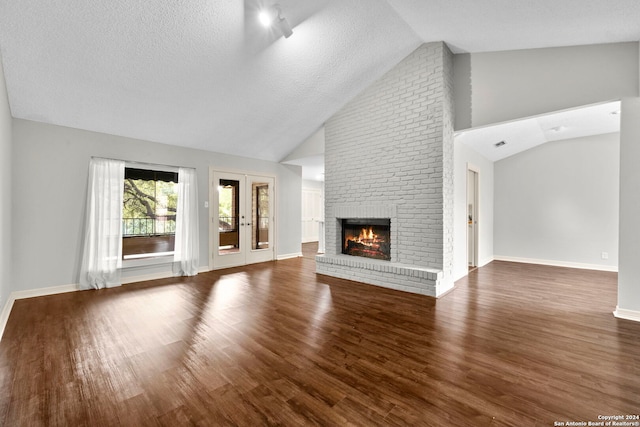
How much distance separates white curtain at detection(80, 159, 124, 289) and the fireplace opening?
3.90 m

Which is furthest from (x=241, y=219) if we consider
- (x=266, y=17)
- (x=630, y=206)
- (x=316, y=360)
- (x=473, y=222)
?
(x=630, y=206)

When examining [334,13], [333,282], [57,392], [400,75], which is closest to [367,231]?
[333,282]

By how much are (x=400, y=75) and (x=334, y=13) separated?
66.0 inches

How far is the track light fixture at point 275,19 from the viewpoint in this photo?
118 inches

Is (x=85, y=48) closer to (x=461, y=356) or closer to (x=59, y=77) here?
(x=59, y=77)

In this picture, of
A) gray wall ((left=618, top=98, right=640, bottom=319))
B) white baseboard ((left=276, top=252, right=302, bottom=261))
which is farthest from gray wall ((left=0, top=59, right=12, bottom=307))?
gray wall ((left=618, top=98, right=640, bottom=319))

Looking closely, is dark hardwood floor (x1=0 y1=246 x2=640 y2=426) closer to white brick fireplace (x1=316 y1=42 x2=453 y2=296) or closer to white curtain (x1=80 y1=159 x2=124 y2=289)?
white curtain (x1=80 y1=159 x2=124 y2=289)

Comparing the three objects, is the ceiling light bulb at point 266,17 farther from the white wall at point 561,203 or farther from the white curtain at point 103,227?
the white wall at point 561,203

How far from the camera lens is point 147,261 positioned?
16.0ft

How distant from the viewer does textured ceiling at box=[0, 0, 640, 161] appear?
8.72 feet

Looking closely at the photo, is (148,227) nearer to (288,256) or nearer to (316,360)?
(288,256)

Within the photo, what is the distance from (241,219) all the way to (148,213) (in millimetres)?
1835

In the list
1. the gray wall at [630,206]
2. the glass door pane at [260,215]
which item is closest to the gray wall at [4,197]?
the glass door pane at [260,215]

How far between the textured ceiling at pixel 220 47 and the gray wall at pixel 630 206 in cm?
90
